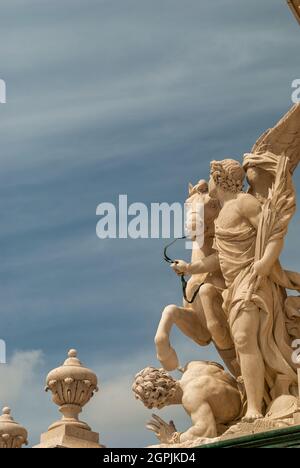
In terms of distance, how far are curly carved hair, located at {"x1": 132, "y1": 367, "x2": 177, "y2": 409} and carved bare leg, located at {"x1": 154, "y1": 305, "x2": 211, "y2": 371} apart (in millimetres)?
532

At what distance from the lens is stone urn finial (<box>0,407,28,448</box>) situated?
25.2 m

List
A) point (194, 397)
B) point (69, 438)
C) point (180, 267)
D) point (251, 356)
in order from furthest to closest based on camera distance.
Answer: point (180, 267) < point (194, 397) < point (69, 438) < point (251, 356)

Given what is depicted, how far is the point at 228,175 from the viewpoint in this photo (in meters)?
24.7

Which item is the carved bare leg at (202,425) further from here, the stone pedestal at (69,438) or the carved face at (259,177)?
the carved face at (259,177)

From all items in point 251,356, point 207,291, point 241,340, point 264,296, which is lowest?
point 251,356

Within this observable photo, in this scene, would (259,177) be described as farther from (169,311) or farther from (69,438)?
(69,438)

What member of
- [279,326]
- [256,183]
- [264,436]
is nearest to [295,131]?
[256,183]

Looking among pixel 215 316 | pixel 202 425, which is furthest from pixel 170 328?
pixel 202 425

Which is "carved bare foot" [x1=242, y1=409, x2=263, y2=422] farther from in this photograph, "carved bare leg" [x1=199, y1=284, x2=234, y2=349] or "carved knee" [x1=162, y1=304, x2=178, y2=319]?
"carved knee" [x1=162, y1=304, x2=178, y2=319]

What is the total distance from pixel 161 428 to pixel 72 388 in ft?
4.05

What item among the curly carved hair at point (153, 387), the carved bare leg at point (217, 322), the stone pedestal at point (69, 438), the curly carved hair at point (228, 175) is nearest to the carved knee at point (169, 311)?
the carved bare leg at point (217, 322)

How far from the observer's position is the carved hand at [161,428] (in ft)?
79.5

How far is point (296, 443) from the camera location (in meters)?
22.6

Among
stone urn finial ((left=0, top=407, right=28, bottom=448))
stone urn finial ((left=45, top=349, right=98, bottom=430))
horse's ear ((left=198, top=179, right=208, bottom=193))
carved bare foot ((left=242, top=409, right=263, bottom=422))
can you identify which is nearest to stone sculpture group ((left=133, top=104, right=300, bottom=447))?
carved bare foot ((left=242, top=409, right=263, bottom=422))
